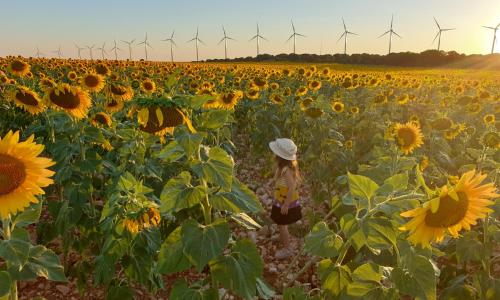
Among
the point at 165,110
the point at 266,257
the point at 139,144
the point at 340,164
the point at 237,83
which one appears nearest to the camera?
the point at 165,110

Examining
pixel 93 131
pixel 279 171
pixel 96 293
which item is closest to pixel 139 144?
pixel 93 131

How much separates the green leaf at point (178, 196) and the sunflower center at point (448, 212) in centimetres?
110

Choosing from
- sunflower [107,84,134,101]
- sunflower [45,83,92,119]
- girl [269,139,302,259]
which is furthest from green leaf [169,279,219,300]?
sunflower [107,84,134,101]

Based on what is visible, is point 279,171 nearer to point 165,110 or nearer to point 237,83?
point 165,110

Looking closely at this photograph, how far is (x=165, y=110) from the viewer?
2.08m

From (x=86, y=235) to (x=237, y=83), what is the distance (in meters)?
10.4

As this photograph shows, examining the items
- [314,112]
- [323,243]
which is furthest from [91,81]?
[323,243]

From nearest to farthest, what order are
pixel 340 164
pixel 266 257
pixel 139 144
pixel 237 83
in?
pixel 139 144
pixel 266 257
pixel 340 164
pixel 237 83

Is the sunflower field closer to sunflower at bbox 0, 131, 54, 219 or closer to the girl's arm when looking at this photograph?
sunflower at bbox 0, 131, 54, 219

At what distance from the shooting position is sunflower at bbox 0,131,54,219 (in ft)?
6.67

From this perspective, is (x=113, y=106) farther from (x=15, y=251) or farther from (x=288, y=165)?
(x=15, y=251)

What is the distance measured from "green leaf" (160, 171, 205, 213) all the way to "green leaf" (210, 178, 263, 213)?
92 millimetres

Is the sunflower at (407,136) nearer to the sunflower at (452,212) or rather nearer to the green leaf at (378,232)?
the sunflower at (452,212)

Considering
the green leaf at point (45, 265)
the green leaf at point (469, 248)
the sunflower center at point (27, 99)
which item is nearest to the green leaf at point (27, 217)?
the green leaf at point (45, 265)
